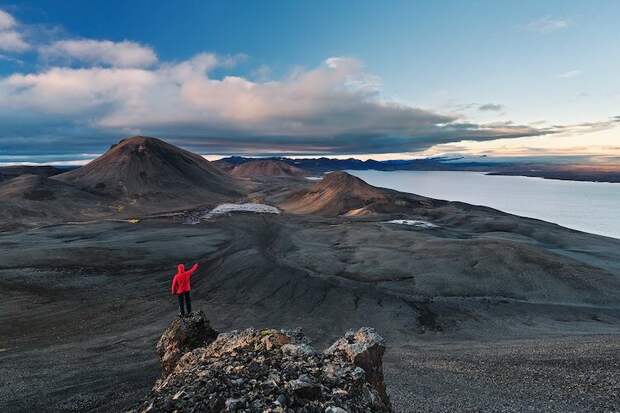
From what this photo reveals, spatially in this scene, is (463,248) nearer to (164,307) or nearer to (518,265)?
(518,265)

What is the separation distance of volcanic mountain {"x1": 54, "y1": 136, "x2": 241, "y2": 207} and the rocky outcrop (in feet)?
335

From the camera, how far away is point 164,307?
1174 inches

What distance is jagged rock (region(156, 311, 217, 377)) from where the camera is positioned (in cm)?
1270

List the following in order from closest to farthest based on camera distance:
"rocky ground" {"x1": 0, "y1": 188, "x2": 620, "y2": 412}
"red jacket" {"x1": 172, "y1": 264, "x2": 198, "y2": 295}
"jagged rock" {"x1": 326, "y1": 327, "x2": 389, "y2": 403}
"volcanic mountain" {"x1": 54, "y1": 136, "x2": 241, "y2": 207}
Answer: "jagged rock" {"x1": 326, "y1": 327, "x2": 389, "y2": 403}, "rocky ground" {"x1": 0, "y1": 188, "x2": 620, "y2": 412}, "red jacket" {"x1": 172, "y1": 264, "x2": 198, "y2": 295}, "volcanic mountain" {"x1": 54, "y1": 136, "x2": 241, "y2": 207}

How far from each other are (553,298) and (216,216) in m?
60.6

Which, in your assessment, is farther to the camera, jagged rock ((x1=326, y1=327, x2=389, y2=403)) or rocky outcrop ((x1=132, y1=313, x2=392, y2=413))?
jagged rock ((x1=326, y1=327, x2=389, y2=403))

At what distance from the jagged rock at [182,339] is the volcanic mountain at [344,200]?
2730 inches

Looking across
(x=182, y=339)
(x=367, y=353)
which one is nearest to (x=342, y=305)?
(x=182, y=339)

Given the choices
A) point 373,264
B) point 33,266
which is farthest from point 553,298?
point 33,266

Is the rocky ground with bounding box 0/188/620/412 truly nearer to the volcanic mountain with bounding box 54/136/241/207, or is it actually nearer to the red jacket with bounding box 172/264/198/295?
the red jacket with bounding box 172/264/198/295

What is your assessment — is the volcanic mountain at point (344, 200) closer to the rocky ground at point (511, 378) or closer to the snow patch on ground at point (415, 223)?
the snow patch on ground at point (415, 223)

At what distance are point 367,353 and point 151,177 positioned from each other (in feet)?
417

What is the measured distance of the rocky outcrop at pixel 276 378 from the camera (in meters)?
6.88

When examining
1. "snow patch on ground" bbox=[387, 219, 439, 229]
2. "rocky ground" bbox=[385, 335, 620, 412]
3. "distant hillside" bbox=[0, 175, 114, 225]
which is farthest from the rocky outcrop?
"distant hillside" bbox=[0, 175, 114, 225]
